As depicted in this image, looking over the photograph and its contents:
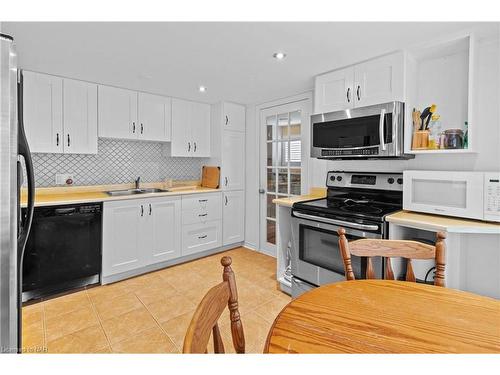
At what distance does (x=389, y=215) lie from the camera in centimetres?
205

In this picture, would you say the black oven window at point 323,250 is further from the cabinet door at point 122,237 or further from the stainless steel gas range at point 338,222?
the cabinet door at point 122,237

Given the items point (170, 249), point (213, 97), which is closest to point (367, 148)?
point (213, 97)

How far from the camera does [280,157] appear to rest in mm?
3723

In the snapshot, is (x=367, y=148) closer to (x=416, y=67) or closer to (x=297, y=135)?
(x=416, y=67)

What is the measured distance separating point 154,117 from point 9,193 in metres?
2.40

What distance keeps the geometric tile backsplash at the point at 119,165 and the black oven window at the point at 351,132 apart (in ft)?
6.88

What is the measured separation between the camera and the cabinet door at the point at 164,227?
3221 mm

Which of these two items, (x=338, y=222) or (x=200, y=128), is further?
(x=200, y=128)

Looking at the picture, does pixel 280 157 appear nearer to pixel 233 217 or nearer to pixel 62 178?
pixel 233 217

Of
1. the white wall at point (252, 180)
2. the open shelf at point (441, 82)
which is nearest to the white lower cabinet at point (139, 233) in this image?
the white wall at point (252, 180)

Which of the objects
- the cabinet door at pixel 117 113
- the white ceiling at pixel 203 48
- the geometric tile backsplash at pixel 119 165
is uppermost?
the white ceiling at pixel 203 48

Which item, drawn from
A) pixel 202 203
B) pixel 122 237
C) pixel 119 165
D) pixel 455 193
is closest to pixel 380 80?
pixel 455 193

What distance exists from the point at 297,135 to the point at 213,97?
1.21 meters

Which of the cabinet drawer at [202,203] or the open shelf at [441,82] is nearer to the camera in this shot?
the open shelf at [441,82]
